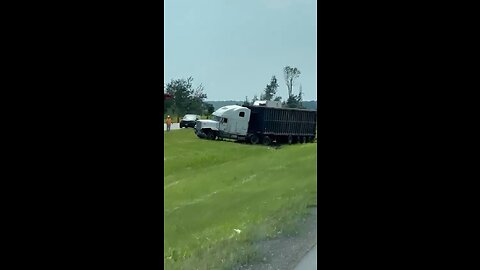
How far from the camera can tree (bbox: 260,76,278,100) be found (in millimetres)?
1786

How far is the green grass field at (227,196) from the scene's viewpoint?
1.69m

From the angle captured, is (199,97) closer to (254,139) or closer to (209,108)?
(209,108)

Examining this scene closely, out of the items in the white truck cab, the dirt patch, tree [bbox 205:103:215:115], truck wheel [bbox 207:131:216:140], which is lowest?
the dirt patch

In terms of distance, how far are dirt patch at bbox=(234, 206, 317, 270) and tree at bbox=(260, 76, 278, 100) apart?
46cm

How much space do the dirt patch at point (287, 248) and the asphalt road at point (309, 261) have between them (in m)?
0.02

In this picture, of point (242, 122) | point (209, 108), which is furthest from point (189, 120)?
point (242, 122)

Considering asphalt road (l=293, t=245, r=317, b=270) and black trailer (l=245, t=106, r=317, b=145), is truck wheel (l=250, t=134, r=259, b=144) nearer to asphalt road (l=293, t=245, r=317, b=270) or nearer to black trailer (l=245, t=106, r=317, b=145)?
black trailer (l=245, t=106, r=317, b=145)

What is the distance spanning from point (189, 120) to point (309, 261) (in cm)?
68

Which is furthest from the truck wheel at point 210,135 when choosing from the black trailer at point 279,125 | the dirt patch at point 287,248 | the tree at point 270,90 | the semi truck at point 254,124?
the dirt patch at point 287,248

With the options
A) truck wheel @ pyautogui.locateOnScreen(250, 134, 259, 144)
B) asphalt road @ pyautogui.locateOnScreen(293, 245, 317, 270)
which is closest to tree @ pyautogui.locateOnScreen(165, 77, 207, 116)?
truck wheel @ pyautogui.locateOnScreen(250, 134, 259, 144)
